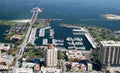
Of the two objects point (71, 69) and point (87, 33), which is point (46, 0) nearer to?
point (87, 33)

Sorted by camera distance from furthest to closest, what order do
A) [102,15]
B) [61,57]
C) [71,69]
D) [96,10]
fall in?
[96,10]
[102,15]
[61,57]
[71,69]

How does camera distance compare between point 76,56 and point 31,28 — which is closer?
point 76,56

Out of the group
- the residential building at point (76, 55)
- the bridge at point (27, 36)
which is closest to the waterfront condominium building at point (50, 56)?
the residential building at point (76, 55)

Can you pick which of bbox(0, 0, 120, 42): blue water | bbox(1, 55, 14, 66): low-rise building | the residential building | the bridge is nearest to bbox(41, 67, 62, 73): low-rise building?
the bridge

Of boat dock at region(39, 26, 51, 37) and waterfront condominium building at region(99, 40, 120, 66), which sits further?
boat dock at region(39, 26, 51, 37)

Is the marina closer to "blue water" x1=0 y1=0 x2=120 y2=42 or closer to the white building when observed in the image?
"blue water" x1=0 y1=0 x2=120 y2=42

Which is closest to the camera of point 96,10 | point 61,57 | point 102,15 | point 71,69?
point 71,69

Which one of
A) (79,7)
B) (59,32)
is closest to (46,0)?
(79,7)
